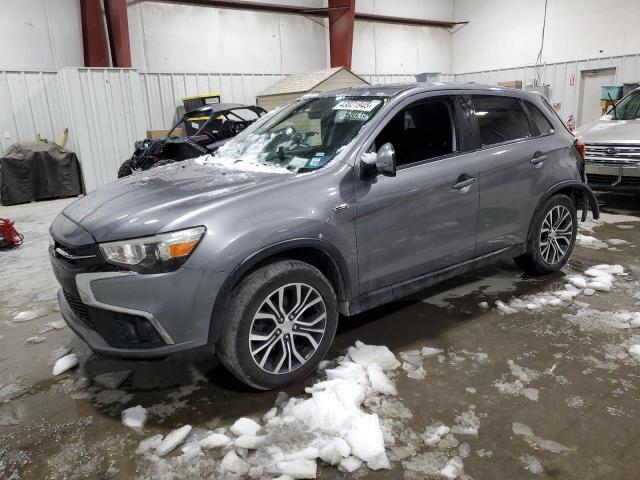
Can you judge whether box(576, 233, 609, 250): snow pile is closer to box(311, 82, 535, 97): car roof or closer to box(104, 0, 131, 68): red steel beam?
box(311, 82, 535, 97): car roof

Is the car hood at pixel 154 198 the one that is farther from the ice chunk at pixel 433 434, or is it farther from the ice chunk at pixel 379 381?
the ice chunk at pixel 433 434

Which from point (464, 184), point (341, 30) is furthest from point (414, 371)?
point (341, 30)

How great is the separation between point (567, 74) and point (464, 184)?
43.4ft

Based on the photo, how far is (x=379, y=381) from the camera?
2635 millimetres

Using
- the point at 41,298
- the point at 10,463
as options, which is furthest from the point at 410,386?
the point at 41,298

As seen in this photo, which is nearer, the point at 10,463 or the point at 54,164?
the point at 10,463

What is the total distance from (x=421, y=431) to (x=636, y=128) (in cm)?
598

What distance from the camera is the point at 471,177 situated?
321 centimetres

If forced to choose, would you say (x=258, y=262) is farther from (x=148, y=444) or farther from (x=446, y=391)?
(x=446, y=391)

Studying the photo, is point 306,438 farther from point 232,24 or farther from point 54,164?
point 232,24

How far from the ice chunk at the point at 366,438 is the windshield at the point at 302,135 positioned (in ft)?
4.55

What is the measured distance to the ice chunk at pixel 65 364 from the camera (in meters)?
2.98

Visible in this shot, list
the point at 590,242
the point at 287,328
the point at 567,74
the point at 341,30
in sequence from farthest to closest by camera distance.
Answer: the point at 567,74
the point at 341,30
the point at 590,242
the point at 287,328

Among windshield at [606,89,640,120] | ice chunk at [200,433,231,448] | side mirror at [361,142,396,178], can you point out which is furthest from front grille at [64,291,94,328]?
windshield at [606,89,640,120]
